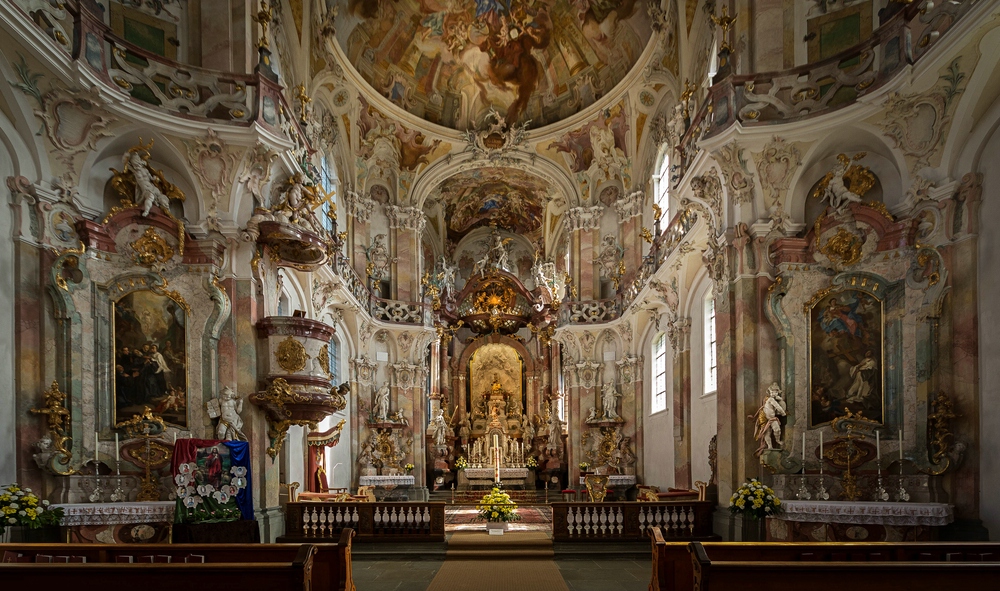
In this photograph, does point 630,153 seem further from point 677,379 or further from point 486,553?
point 486,553

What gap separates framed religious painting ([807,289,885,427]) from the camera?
12.5 meters

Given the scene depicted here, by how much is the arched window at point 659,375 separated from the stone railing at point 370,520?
9.42m

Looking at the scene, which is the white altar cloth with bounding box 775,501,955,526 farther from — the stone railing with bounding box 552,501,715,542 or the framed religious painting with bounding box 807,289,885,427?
the stone railing with bounding box 552,501,715,542

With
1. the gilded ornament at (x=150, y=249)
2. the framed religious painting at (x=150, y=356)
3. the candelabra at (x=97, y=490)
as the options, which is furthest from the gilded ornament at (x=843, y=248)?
the candelabra at (x=97, y=490)

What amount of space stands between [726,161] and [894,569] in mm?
8903

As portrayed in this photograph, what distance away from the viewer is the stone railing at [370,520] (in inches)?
559

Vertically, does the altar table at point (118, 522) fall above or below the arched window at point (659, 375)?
below

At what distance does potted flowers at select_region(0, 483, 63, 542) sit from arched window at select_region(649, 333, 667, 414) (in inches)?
616

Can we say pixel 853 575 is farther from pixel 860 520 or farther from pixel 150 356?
pixel 150 356

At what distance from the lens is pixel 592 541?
545 inches

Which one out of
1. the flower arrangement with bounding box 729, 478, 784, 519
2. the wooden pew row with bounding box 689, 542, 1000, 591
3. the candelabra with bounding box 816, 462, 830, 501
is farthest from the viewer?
the candelabra with bounding box 816, 462, 830, 501

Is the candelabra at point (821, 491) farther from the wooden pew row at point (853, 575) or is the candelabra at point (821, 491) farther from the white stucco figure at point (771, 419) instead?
the wooden pew row at point (853, 575)

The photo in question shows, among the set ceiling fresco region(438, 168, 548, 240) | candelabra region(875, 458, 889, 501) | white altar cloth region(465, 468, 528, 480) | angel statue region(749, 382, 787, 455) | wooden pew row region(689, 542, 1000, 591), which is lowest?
white altar cloth region(465, 468, 528, 480)

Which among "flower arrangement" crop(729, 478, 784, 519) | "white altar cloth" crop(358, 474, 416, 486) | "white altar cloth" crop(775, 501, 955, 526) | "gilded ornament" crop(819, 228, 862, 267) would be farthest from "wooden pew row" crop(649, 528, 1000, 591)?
"white altar cloth" crop(358, 474, 416, 486)
